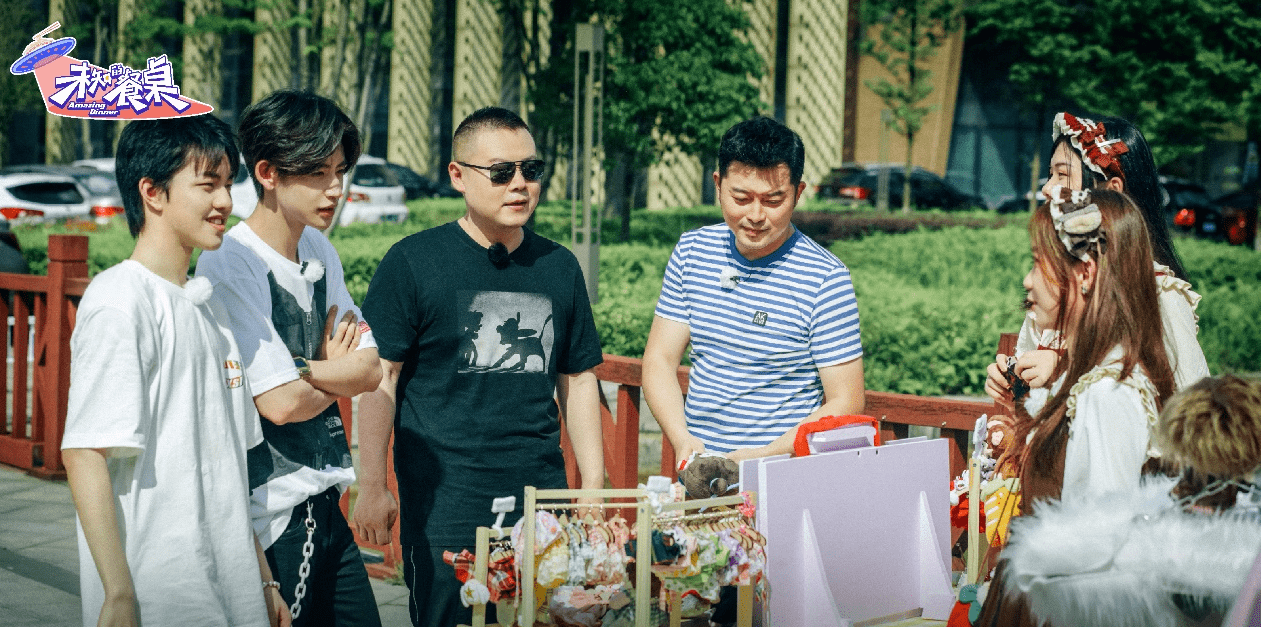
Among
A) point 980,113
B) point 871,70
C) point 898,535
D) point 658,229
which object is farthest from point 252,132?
point 980,113

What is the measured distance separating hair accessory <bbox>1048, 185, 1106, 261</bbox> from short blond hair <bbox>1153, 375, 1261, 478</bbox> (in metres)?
0.41

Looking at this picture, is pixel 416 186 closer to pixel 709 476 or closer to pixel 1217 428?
pixel 709 476

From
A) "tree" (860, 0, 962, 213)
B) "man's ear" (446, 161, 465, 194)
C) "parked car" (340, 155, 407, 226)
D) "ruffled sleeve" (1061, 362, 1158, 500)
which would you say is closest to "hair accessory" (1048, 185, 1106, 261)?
"ruffled sleeve" (1061, 362, 1158, 500)

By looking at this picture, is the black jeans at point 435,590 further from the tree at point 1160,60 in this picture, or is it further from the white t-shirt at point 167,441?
the tree at point 1160,60

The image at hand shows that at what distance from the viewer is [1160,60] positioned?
2394cm

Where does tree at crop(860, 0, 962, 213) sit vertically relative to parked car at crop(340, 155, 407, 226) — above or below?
above

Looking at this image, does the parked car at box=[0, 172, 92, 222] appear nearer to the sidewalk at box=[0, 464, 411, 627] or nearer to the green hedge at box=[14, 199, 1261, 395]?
the green hedge at box=[14, 199, 1261, 395]

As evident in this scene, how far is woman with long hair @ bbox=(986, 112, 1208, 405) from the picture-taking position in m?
3.08

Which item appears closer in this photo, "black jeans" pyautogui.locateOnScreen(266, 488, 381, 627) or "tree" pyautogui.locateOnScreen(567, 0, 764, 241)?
"black jeans" pyautogui.locateOnScreen(266, 488, 381, 627)

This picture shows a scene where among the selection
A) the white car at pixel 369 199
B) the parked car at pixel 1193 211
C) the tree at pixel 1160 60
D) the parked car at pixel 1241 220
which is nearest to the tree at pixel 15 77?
the white car at pixel 369 199

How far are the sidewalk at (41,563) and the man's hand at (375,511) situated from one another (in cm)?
169

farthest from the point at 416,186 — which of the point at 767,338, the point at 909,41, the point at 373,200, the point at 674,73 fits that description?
the point at 767,338

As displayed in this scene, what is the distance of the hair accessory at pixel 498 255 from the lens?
11.0ft

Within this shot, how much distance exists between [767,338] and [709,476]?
61 cm
